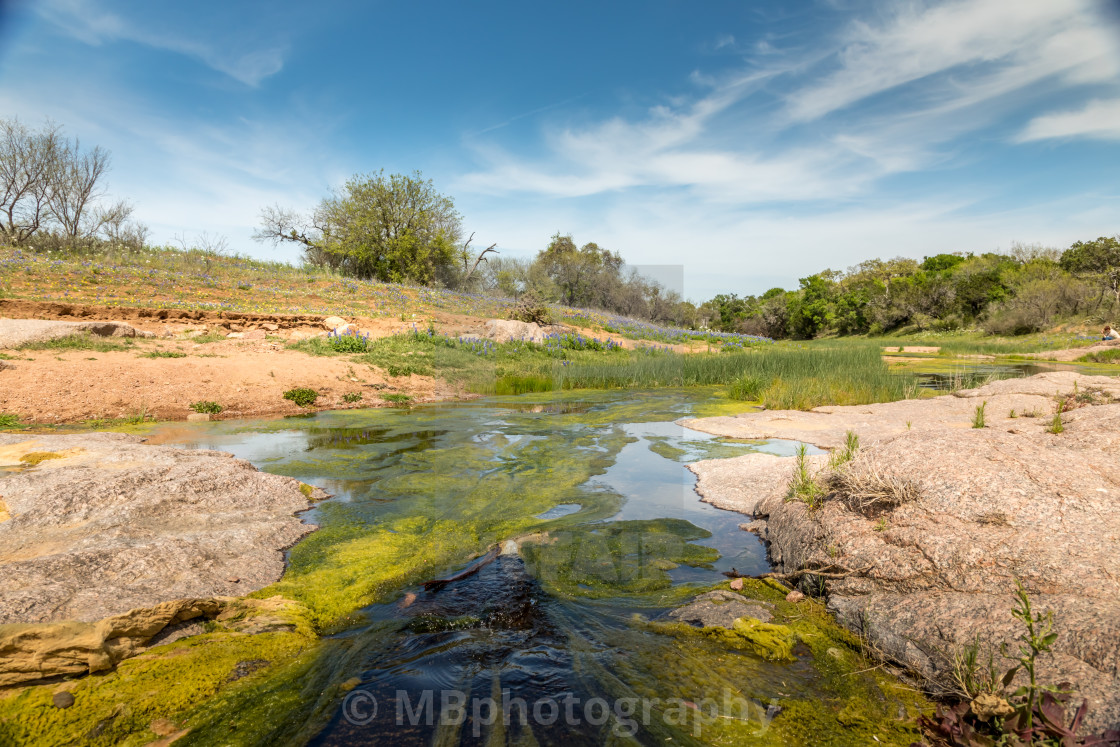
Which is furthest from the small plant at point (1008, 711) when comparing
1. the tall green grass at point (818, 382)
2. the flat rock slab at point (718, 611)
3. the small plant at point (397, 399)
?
the small plant at point (397, 399)

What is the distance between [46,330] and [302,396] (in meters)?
4.91

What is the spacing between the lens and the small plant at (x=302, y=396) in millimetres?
9867

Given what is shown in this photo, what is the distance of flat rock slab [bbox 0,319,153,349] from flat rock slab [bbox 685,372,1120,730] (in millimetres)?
12409

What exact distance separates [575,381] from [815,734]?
12316 mm

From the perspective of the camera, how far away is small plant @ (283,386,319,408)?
9.87m

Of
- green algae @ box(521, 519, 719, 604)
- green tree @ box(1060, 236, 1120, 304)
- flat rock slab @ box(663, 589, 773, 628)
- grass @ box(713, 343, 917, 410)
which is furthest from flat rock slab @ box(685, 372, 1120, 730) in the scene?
green tree @ box(1060, 236, 1120, 304)

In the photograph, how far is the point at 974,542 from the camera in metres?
2.66

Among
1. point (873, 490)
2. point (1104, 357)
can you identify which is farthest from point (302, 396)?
point (1104, 357)

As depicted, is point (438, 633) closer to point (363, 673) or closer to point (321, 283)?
point (363, 673)

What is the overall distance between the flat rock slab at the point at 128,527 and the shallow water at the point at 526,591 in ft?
1.21

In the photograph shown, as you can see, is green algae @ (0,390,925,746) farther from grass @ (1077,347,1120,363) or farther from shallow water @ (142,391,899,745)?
grass @ (1077,347,1120,363)

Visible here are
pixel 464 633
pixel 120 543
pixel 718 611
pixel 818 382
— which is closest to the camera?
pixel 464 633

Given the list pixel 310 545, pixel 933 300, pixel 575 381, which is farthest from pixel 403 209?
pixel 933 300

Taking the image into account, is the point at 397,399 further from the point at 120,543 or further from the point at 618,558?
the point at 618,558
